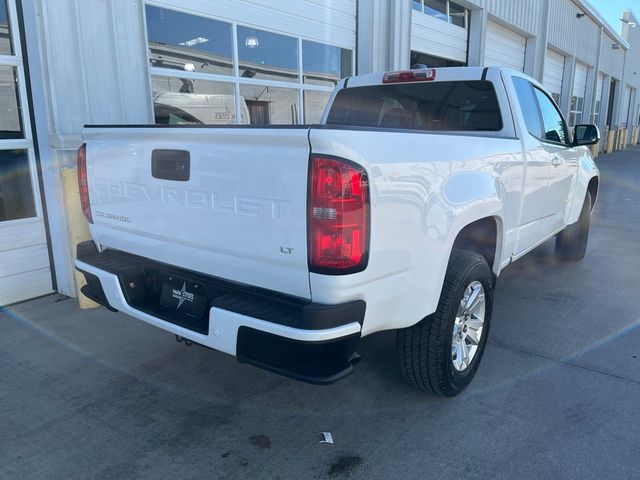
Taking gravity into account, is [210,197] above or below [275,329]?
above

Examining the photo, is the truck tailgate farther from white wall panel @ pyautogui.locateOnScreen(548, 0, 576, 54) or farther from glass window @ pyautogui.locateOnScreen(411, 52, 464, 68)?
white wall panel @ pyautogui.locateOnScreen(548, 0, 576, 54)

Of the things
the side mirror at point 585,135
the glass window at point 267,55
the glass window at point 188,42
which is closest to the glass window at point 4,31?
the glass window at point 188,42

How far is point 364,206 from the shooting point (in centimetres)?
209

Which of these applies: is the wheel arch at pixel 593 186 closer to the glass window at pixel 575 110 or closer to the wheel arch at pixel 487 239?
the wheel arch at pixel 487 239

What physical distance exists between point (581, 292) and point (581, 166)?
1.34 metres

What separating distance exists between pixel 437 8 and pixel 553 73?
985cm

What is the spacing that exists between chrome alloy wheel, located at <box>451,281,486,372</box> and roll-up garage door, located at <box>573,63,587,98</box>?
820 inches

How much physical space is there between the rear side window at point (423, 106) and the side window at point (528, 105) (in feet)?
0.98

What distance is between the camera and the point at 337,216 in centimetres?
205

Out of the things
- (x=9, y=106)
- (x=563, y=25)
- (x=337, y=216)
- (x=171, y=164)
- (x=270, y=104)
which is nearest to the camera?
(x=337, y=216)

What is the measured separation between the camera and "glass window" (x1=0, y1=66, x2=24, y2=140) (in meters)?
4.32

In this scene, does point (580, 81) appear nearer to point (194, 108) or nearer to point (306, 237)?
point (194, 108)

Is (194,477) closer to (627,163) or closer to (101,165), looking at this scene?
(101,165)

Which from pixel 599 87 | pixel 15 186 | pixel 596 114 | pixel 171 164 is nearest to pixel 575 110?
pixel 596 114
